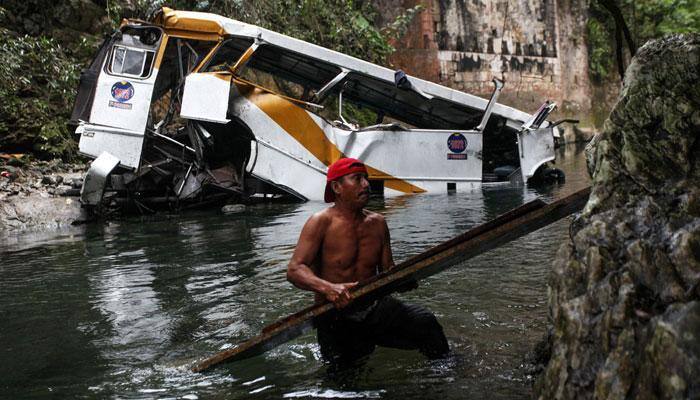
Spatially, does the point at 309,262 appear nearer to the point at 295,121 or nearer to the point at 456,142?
the point at 295,121

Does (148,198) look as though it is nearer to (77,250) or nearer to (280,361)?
(77,250)

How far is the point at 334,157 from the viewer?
12289mm

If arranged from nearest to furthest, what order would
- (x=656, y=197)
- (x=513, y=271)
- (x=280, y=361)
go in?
(x=656, y=197), (x=280, y=361), (x=513, y=271)

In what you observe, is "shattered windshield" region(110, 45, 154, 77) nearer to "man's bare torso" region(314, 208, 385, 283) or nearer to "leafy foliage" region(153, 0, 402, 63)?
"leafy foliage" region(153, 0, 402, 63)

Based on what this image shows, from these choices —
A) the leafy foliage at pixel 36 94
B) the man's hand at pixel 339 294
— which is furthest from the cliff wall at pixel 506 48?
the man's hand at pixel 339 294

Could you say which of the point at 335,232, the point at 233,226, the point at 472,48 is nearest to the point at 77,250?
the point at 233,226

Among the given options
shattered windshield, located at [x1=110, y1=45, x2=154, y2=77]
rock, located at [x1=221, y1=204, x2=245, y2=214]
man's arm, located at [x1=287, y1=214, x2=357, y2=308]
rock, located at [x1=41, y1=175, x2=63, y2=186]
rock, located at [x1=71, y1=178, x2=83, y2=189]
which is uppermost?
shattered windshield, located at [x1=110, y1=45, x2=154, y2=77]

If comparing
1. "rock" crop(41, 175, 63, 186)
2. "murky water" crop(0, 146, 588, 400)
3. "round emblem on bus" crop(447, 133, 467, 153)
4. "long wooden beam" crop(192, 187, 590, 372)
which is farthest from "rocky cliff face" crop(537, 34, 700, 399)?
"rock" crop(41, 175, 63, 186)

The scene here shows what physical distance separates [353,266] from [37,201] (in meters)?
8.66

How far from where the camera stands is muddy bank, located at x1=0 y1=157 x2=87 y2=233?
35.9 ft

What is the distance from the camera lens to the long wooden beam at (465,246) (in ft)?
10.6

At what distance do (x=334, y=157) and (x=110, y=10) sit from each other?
726 centimetres

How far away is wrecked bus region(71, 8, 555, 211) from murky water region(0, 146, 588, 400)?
1979 mm

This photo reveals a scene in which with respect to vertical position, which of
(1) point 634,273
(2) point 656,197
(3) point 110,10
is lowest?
(1) point 634,273
